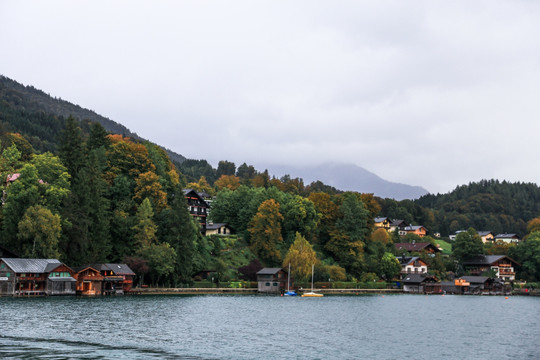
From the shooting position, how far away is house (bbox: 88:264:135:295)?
9100 cm

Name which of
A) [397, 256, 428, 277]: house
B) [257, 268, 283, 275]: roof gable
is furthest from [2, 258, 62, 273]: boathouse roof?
[397, 256, 428, 277]: house

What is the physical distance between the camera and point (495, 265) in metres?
153

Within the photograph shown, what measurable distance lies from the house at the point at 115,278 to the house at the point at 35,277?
5.16 m

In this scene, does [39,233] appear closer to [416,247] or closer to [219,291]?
[219,291]

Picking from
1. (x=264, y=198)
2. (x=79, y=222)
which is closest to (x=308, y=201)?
(x=264, y=198)

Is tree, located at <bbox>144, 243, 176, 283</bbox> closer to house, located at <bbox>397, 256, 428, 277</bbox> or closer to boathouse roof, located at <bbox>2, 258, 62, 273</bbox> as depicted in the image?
boathouse roof, located at <bbox>2, 258, 62, 273</bbox>

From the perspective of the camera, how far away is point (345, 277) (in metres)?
127

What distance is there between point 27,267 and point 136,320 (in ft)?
121

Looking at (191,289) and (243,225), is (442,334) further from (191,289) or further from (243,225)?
(243,225)

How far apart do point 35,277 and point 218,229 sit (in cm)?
6212

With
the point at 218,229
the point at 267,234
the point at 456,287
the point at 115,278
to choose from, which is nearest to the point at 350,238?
the point at 267,234

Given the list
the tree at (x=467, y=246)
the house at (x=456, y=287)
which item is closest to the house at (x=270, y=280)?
the house at (x=456, y=287)

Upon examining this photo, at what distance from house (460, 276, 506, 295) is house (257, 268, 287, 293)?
55838mm

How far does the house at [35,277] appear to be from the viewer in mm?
82312
